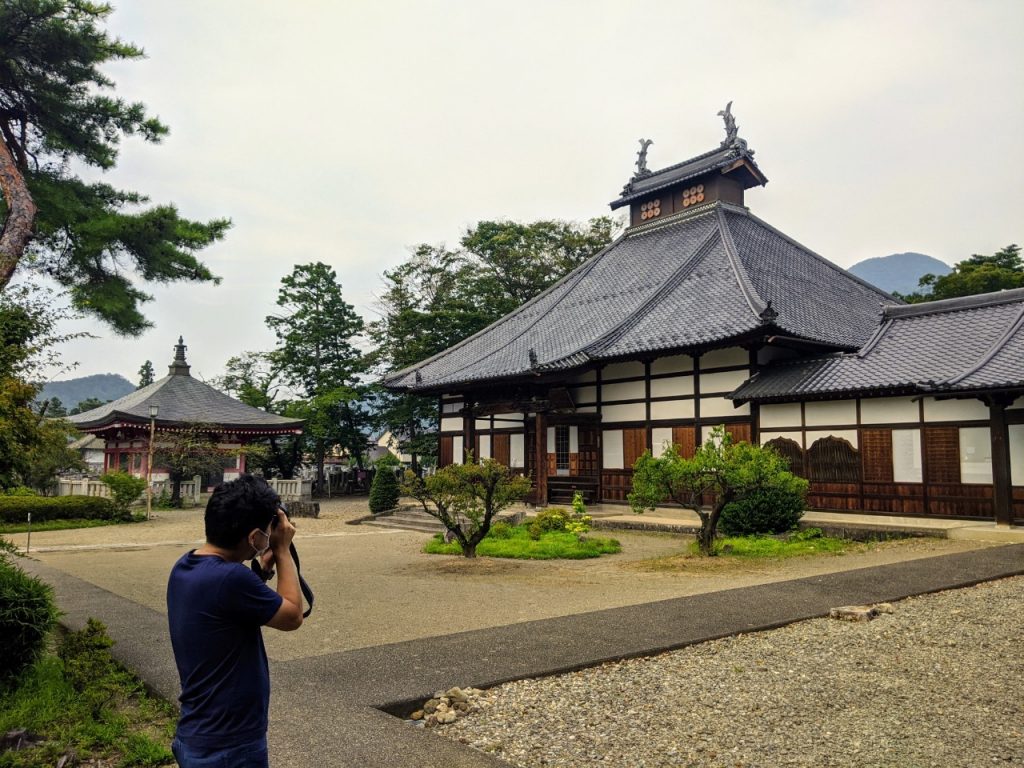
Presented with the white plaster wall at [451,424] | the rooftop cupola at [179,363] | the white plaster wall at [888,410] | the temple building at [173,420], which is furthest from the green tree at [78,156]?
the rooftop cupola at [179,363]

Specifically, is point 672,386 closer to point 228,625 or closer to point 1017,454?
point 1017,454

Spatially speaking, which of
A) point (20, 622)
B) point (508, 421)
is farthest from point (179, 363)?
point (20, 622)

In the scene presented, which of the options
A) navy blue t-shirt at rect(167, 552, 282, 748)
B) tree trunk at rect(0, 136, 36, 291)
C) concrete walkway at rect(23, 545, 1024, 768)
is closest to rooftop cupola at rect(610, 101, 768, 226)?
concrete walkway at rect(23, 545, 1024, 768)

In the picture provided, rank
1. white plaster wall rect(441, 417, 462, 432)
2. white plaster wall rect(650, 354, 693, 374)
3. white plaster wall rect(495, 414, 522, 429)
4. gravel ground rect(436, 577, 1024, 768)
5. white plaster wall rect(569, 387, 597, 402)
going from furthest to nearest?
white plaster wall rect(441, 417, 462, 432) < white plaster wall rect(495, 414, 522, 429) < white plaster wall rect(569, 387, 597, 402) < white plaster wall rect(650, 354, 693, 374) < gravel ground rect(436, 577, 1024, 768)

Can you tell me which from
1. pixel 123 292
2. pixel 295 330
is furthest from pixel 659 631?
pixel 295 330

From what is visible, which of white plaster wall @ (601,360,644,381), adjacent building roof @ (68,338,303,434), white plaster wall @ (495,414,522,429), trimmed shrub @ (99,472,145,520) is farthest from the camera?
adjacent building roof @ (68,338,303,434)

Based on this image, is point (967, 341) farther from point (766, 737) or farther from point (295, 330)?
point (295, 330)

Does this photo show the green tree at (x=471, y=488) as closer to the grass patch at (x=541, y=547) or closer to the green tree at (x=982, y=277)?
the grass patch at (x=541, y=547)

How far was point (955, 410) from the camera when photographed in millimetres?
13484

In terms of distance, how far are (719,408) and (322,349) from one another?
20.3 metres

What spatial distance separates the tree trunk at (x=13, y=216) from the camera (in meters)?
6.72

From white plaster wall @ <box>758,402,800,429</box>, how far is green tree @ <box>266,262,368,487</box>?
1936 cm

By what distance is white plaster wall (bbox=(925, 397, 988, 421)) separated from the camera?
1316 centimetres

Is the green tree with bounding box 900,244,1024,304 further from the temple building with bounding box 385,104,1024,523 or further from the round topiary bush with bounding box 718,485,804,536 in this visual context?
the round topiary bush with bounding box 718,485,804,536
